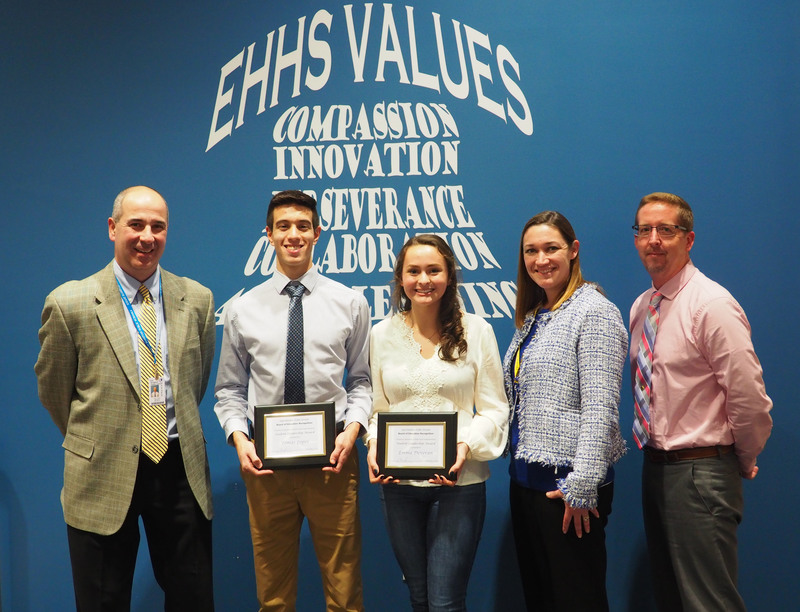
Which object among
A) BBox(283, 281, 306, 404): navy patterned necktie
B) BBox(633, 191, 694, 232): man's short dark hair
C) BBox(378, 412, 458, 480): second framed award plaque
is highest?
Answer: BBox(633, 191, 694, 232): man's short dark hair

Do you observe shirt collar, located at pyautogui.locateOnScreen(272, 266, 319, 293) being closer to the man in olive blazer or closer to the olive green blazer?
the man in olive blazer

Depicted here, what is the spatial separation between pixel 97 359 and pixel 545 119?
2.24 m

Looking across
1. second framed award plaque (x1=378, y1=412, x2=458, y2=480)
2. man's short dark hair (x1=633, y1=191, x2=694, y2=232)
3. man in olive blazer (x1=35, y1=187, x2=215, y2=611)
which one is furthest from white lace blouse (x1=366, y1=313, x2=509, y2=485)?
man's short dark hair (x1=633, y1=191, x2=694, y2=232)

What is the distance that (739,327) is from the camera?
2.39 meters

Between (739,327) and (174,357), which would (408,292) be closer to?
(174,357)

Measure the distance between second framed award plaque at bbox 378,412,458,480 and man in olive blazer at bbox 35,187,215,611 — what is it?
0.73m

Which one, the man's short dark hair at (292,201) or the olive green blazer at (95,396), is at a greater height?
the man's short dark hair at (292,201)

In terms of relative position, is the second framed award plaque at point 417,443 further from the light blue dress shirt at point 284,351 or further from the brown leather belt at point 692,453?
the brown leather belt at point 692,453

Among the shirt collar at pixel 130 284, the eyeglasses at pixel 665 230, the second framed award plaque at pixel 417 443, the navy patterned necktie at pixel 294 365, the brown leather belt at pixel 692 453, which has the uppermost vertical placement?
the eyeglasses at pixel 665 230

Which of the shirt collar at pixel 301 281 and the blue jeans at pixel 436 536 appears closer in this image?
the blue jeans at pixel 436 536

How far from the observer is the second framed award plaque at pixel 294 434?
234cm

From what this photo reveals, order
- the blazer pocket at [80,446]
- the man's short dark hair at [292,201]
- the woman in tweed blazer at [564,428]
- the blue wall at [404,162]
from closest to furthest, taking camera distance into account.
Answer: the woman in tweed blazer at [564,428] → the blazer pocket at [80,446] → the man's short dark hair at [292,201] → the blue wall at [404,162]

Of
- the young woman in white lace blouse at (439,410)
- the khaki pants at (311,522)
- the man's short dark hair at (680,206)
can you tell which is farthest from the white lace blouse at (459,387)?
the man's short dark hair at (680,206)

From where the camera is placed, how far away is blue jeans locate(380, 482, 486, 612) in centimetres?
234
